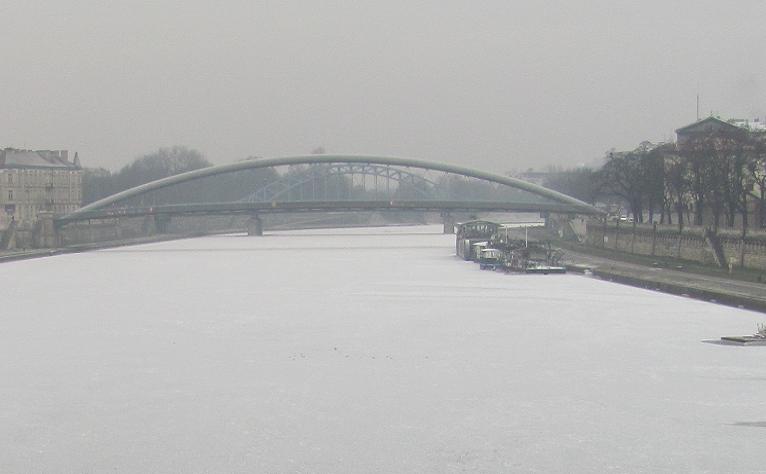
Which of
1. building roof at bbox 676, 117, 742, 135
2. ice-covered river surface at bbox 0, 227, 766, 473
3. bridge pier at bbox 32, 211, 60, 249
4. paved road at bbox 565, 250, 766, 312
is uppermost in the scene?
building roof at bbox 676, 117, 742, 135

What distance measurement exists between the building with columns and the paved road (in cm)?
4385

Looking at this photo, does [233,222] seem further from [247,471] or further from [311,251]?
[247,471]

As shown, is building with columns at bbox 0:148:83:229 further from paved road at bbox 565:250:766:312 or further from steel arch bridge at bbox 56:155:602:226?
paved road at bbox 565:250:766:312

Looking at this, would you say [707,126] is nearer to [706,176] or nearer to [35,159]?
[706,176]

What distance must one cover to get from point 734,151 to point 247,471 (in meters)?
43.1

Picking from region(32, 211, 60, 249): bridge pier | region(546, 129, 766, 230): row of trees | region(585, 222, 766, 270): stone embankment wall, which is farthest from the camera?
region(32, 211, 60, 249): bridge pier

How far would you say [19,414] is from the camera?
1861cm

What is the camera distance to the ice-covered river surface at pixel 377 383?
16.1 metres

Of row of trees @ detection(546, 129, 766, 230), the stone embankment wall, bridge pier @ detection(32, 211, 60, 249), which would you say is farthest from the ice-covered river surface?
bridge pier @ detection(32, 211, 60, 249)

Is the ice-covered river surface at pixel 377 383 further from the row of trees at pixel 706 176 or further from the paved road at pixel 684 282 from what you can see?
the row of trees at pixel 706 176

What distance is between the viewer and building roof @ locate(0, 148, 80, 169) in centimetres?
8731

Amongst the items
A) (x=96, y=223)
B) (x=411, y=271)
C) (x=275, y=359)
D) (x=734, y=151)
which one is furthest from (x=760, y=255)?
(x=96, y=223)

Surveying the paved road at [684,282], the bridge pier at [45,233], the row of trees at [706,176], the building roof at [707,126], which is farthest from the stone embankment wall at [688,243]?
the bridge pier at [45,233]

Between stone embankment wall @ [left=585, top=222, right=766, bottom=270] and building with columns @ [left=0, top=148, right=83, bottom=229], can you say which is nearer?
stone embankment wall @ [left=585, top=222, right=766, bottom=270]
